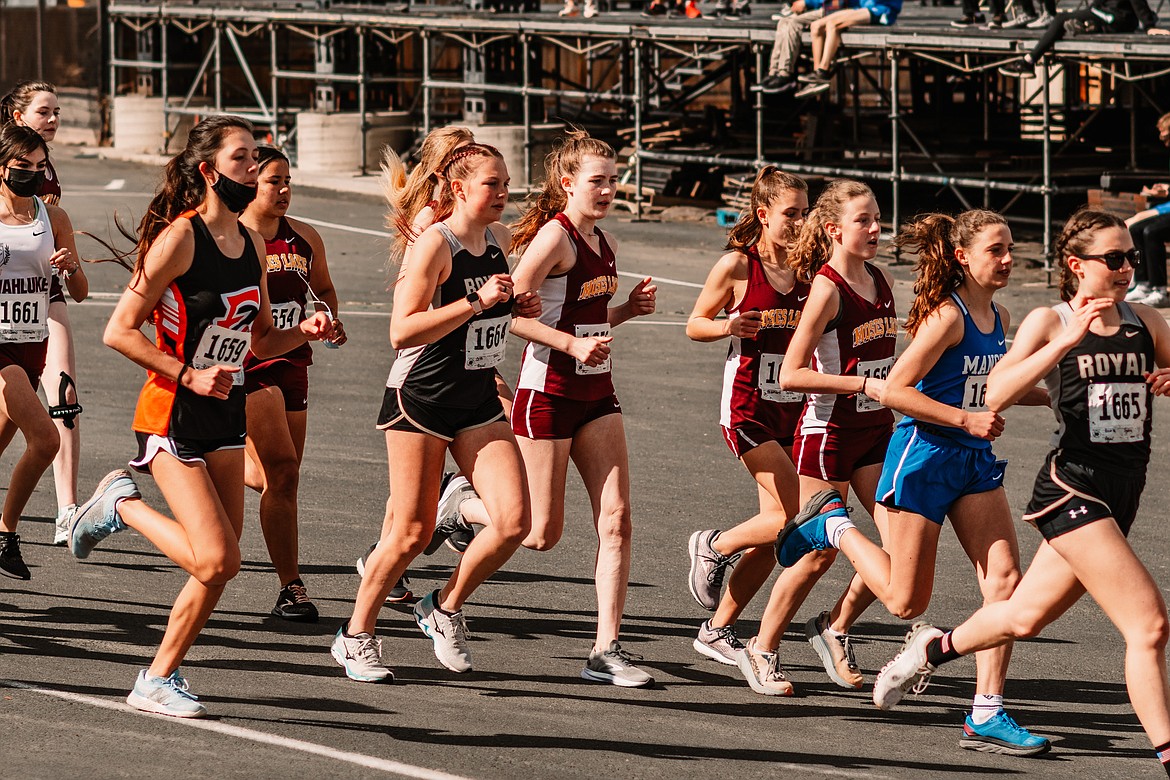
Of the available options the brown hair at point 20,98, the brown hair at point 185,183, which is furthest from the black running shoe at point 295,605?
the brown hair at point 20,98

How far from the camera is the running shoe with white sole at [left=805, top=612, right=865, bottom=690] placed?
6.63 m

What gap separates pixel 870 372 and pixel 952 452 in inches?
26.9

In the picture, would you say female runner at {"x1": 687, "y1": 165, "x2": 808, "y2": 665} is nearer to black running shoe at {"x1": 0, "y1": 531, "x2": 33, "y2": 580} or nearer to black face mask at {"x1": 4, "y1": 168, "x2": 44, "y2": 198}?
black face mask at {"x1": 4, "y1": 168, "x2": 44, "y2": 198}

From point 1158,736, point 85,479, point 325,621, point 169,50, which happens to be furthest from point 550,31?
point 1158,736

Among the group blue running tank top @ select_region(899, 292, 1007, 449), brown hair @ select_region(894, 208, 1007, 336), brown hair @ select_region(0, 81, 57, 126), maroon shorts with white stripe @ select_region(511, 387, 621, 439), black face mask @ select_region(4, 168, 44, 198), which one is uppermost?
brown hair @ select_region(0, 81, 57, 126)

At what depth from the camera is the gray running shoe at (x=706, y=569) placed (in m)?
7.31

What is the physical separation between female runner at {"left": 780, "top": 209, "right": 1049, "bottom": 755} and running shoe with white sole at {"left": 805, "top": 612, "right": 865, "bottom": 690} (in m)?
0.58

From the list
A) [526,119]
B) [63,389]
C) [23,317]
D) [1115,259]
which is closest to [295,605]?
[23,317]

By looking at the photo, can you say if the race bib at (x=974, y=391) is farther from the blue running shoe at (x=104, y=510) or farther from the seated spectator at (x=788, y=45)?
the seated spectator at (x=788, y=45)

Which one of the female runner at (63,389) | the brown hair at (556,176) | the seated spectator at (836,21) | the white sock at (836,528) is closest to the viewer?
the white sock at (836,528)

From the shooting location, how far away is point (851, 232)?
6434mm

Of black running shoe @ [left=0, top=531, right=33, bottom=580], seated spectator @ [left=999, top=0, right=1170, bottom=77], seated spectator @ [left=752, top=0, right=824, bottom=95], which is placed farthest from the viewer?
seated spectator @ [left=752, top=0, right=824, bottom=95]

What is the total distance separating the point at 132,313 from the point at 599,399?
1869mm

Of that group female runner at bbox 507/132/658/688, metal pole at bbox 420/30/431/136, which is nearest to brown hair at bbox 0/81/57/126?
female runner at bbox 507/132/658/688
